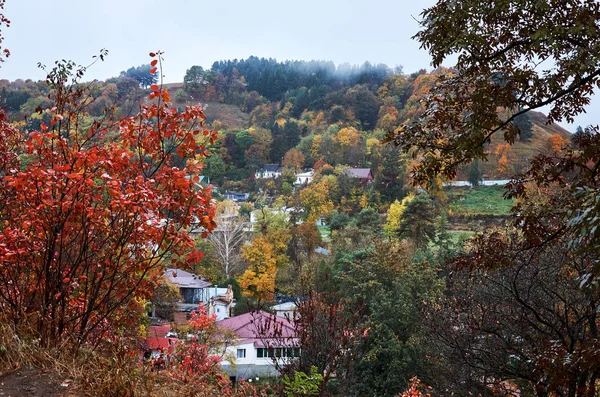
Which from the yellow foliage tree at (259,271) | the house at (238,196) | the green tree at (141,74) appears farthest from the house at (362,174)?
the green tree at (141,74)

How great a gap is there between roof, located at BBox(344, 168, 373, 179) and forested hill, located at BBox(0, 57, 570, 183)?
3.10ft

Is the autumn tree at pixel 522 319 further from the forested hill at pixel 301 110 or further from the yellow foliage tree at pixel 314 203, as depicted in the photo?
the yellow foliage tree at pixel 314 203

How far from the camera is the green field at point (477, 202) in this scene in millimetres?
44406

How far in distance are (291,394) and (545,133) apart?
7509 centimetres

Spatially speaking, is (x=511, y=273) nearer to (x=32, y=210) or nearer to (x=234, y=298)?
(x=32, y=210)

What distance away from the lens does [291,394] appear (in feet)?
15.5

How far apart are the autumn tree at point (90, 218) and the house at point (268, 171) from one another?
208 feet

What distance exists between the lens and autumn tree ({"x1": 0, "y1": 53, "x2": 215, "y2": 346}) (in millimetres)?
3287

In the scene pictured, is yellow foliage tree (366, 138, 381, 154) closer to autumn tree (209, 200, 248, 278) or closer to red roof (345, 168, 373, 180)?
red roof (345, 168, 373, 180)

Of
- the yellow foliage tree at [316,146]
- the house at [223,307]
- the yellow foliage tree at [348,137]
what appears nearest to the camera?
the house at [223,307]

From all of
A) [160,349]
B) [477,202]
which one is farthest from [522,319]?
[477,202]

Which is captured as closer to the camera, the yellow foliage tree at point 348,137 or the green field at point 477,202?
the green field at point 477,202

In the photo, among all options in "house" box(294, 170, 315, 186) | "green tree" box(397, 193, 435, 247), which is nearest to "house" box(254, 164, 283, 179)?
"house" box(294, 170, 315, 186)

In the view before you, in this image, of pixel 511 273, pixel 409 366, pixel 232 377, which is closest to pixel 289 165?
pixel 232 377
